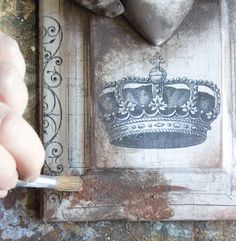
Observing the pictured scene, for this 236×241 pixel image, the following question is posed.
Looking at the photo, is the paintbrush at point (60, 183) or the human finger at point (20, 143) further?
the paintbrush at point (60, 183)

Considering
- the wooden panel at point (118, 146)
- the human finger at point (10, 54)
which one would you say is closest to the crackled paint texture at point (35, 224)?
the wooden panel at point (118, 146)

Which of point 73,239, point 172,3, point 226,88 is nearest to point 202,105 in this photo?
point 226,88

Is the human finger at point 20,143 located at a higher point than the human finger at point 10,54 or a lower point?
lower

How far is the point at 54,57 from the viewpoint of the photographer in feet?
2.70

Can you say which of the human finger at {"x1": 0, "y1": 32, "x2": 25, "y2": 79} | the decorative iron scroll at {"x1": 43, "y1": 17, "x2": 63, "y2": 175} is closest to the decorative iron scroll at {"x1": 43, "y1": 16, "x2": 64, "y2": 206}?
the decorative iron scroll at {"x1": 43, "y1": 17, "x2": 63, "y2": 175}

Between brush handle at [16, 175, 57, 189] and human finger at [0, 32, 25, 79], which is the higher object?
human finger at [0, 32, 25, 79]

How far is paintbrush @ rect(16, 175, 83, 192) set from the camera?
0.77 meters

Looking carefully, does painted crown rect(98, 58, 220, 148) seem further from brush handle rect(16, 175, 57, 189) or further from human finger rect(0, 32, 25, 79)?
human finger rect(0, 32, 25, 79)

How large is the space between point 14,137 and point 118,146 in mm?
316

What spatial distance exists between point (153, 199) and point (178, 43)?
0.70 ft

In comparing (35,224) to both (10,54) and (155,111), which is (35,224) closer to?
(155,111)

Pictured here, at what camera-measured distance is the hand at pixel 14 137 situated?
1.66 ft

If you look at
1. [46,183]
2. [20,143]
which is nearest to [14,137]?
[20,143]

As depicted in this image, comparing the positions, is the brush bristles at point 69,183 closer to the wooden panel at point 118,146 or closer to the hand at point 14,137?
the wooden panel at point 118,146
